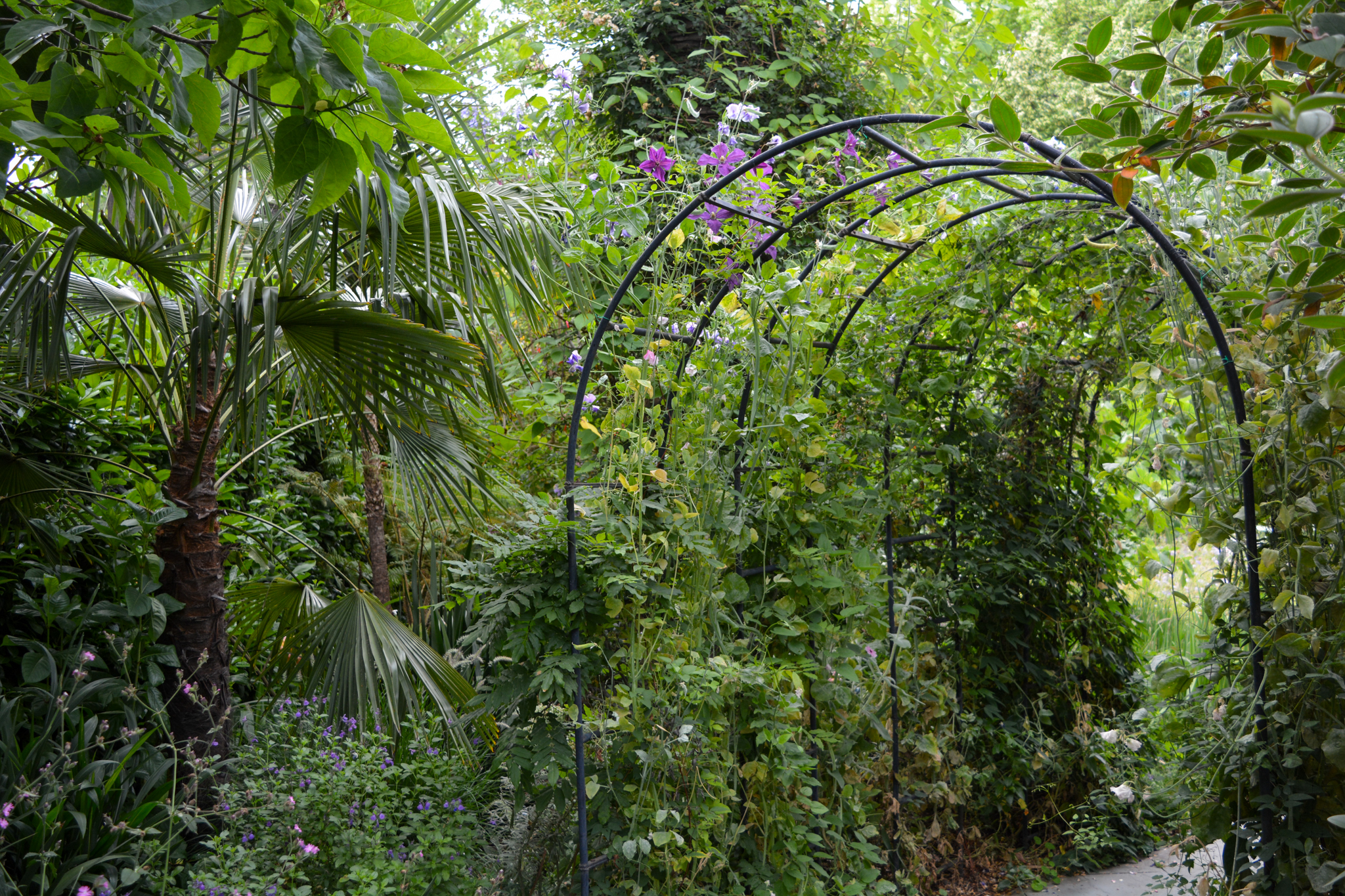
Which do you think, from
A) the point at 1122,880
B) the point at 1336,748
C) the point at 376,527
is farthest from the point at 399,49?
the point at 1122,880

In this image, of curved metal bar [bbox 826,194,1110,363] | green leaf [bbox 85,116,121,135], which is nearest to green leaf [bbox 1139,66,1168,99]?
curved metal bar [bbox 826,194,1110,363]

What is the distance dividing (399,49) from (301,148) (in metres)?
0.18

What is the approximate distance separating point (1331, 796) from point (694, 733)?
128 cm

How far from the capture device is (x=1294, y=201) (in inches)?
26.4

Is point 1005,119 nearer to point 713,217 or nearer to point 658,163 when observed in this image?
point 713,217

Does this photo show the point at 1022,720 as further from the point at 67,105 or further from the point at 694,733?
the point at 67,105

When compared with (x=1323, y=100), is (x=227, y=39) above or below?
above

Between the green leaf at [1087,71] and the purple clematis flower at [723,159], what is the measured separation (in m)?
1.65

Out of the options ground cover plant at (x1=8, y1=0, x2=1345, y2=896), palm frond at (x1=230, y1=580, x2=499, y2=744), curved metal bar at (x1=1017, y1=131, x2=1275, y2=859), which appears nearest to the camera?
ground cover plant at (x1=8, y1=0, x2=1345, y2=896)

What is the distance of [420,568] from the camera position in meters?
4.30

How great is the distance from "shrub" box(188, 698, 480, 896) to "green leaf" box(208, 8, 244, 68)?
1567mm

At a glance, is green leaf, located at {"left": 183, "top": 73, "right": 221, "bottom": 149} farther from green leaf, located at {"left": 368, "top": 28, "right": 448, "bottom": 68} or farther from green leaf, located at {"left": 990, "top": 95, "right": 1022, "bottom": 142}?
green leaf, located at {"left": 990, "top": 95, "right": 1022, "bottom": 142}

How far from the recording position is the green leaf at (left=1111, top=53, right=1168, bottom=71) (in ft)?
3.52

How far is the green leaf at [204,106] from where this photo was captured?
1205 mm
